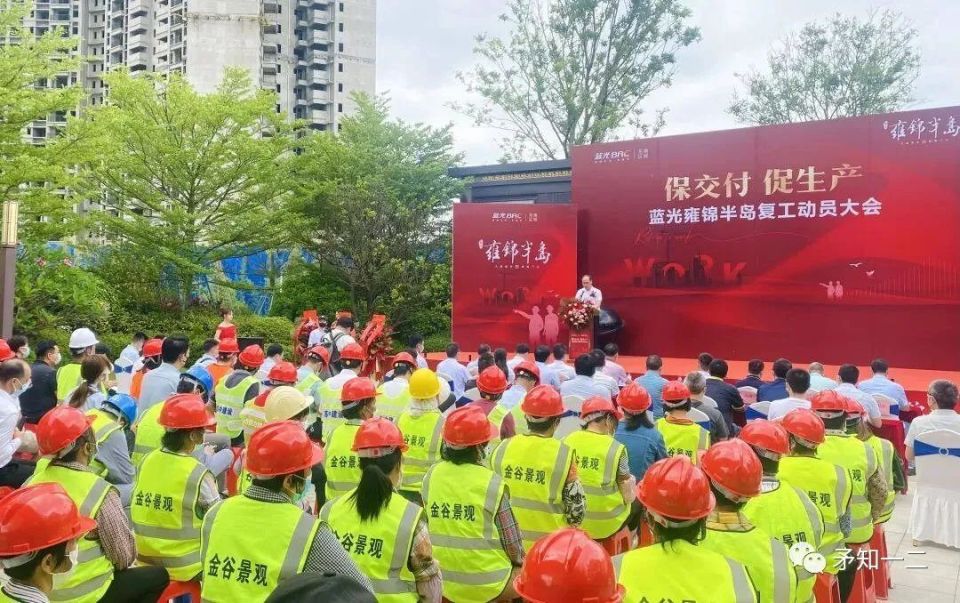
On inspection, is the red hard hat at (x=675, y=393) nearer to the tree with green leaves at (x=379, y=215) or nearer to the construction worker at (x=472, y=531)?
the construction worker at (x=472, y=531)

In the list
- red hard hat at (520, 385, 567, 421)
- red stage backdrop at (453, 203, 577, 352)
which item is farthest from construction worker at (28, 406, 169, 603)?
red stage backdrop at (453, 203, 577, 352)

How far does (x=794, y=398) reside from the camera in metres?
5.25

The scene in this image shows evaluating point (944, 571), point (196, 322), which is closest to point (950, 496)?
point (944, 571)

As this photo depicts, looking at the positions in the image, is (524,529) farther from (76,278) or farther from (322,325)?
(76,278)

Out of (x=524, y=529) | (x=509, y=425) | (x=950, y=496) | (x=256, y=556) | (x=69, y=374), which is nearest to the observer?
(x=256, y=556)

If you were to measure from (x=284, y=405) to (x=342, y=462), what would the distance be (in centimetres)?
45

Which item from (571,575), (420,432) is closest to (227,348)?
(420,432)

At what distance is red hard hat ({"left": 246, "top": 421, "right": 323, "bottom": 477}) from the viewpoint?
2.35 meters

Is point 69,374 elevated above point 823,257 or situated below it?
below

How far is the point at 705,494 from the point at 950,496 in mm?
4587

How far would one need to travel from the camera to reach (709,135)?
1290 centimetres

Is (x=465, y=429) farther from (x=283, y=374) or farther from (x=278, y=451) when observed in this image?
(x=283, y=374)

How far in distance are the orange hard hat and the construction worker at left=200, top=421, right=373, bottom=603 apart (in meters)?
0.43

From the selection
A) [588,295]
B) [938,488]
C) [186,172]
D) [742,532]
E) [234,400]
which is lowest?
[938,488]
